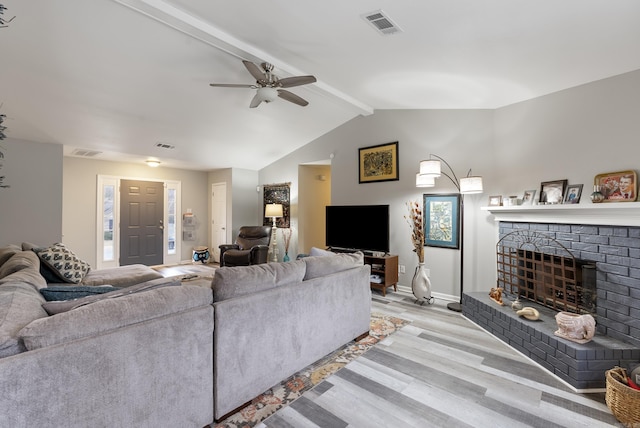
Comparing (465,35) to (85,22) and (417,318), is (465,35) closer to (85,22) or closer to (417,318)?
(417,318)

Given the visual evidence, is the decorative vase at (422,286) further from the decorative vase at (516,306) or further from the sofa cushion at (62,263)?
the sofa cushion at (62,263)

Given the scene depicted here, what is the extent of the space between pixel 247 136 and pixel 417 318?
4138 mm

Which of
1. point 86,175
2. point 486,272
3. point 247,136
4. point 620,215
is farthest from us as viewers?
point 86,175

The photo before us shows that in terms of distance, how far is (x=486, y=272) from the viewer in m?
3.81

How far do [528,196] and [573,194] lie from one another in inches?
17.3

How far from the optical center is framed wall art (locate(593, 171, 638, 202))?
2467mm

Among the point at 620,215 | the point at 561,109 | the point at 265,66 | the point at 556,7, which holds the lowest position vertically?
the point at 620,215

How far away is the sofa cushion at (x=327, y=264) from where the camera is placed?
8.06ft

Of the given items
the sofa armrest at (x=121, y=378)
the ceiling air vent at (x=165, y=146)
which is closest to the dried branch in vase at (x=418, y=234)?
the sofa armrest at (x=121, y=378)

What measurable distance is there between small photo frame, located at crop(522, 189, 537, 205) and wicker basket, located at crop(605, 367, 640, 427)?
185 centimetres

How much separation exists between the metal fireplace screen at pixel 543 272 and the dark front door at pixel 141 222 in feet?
22.5

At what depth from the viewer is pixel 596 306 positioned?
2549 mm

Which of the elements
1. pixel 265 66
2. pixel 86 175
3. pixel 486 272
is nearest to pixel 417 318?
pixel 486 272

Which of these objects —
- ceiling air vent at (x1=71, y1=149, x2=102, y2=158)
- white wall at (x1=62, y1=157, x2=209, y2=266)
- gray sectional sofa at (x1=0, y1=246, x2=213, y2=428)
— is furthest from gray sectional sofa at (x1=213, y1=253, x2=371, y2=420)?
white wall at (x1=62, y1=157, x2=209, y2=266)
